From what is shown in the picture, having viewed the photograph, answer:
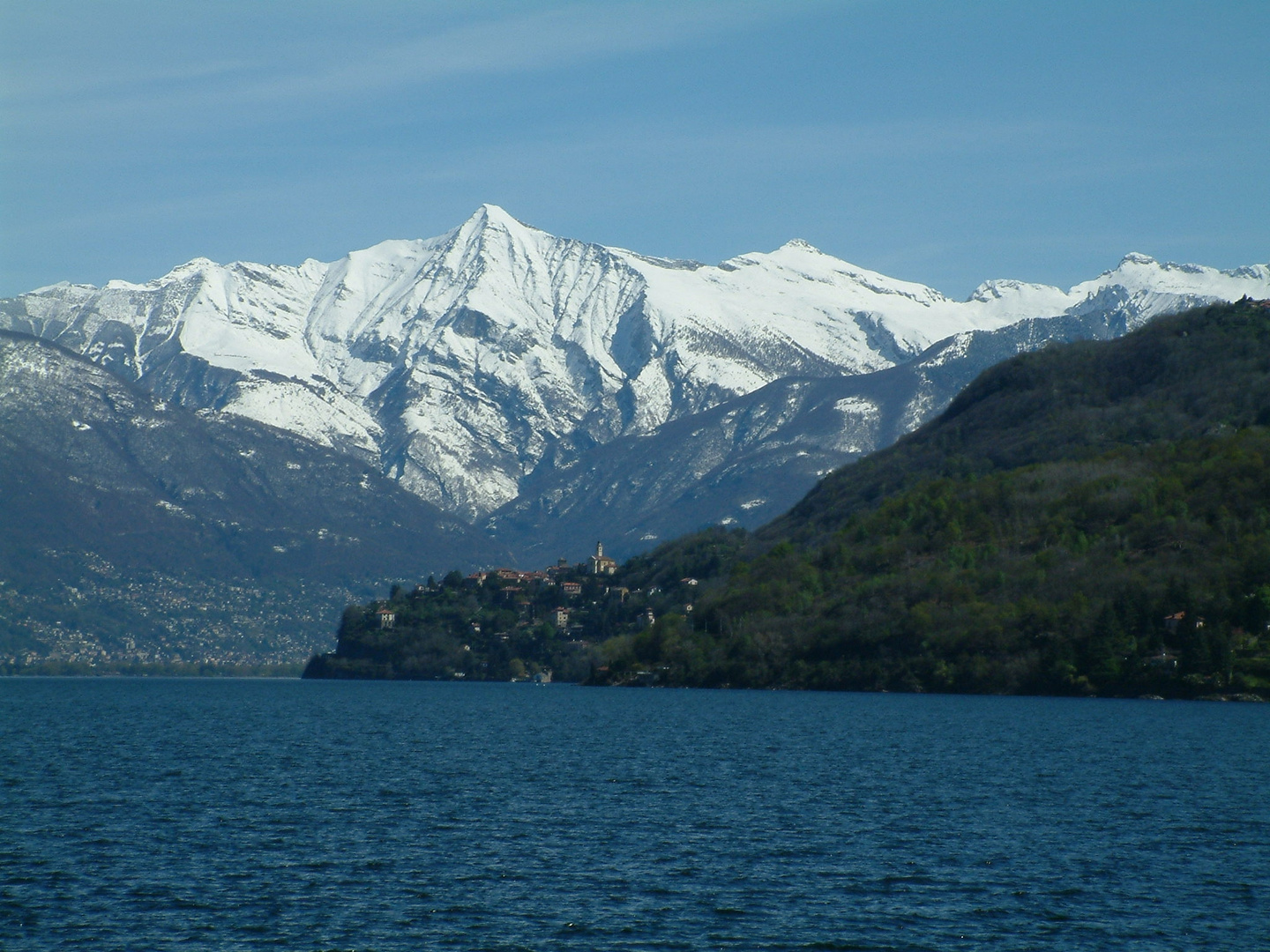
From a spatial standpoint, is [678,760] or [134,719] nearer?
[678,760]

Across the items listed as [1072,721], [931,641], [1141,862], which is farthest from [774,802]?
[931,641]

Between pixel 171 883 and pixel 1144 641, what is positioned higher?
pixel 1144 641

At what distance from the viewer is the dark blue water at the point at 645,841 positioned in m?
49.0

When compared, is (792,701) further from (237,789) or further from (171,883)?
(171,883)

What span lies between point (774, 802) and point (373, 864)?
80.4 feet

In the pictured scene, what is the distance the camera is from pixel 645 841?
6481 cm

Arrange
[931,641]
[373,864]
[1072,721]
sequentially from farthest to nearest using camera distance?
[931,641]
[1072,721]
[373,864]

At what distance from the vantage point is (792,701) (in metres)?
167

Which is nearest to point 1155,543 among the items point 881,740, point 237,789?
point 881,740

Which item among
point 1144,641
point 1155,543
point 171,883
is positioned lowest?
point 171,883

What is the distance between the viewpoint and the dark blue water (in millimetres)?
49031

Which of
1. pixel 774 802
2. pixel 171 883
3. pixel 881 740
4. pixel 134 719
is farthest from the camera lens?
pixel 134 719

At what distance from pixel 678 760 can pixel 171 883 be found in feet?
155

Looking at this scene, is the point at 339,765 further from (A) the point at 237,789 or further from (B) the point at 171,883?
(B) the point at 171,883
